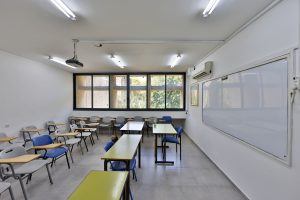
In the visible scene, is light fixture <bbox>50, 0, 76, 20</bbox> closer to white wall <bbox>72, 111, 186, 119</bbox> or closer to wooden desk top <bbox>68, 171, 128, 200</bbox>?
wooden desk top <bbox>68, 171, 128, 200</bbox>

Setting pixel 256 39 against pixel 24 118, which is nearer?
pixel 256 39

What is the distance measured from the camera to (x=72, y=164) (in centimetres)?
423

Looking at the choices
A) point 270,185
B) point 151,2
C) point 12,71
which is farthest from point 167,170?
point 12,71

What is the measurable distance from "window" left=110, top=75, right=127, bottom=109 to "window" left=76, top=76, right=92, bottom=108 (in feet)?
3.74

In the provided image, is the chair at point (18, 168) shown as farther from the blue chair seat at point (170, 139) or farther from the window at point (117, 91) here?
the window at point (117, 91)

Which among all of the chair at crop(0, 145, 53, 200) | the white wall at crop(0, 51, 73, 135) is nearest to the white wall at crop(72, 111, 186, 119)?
the white wall at crop(0, 51, 73, 135)

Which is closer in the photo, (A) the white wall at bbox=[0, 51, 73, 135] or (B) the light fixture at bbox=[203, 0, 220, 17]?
(B) the light fixture at bbox=[203, 0, 220, 17]

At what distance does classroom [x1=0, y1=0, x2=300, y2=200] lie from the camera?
6.77 ft

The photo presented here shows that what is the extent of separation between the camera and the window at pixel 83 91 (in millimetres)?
8477

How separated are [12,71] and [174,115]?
245 inches

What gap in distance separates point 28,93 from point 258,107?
6381mm

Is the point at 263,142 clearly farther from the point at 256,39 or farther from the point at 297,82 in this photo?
the point at 256,39

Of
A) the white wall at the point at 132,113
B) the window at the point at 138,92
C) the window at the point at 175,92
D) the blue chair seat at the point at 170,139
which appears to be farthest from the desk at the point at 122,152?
the window at the point at 175,92

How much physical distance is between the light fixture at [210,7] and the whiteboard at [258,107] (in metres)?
1.10
